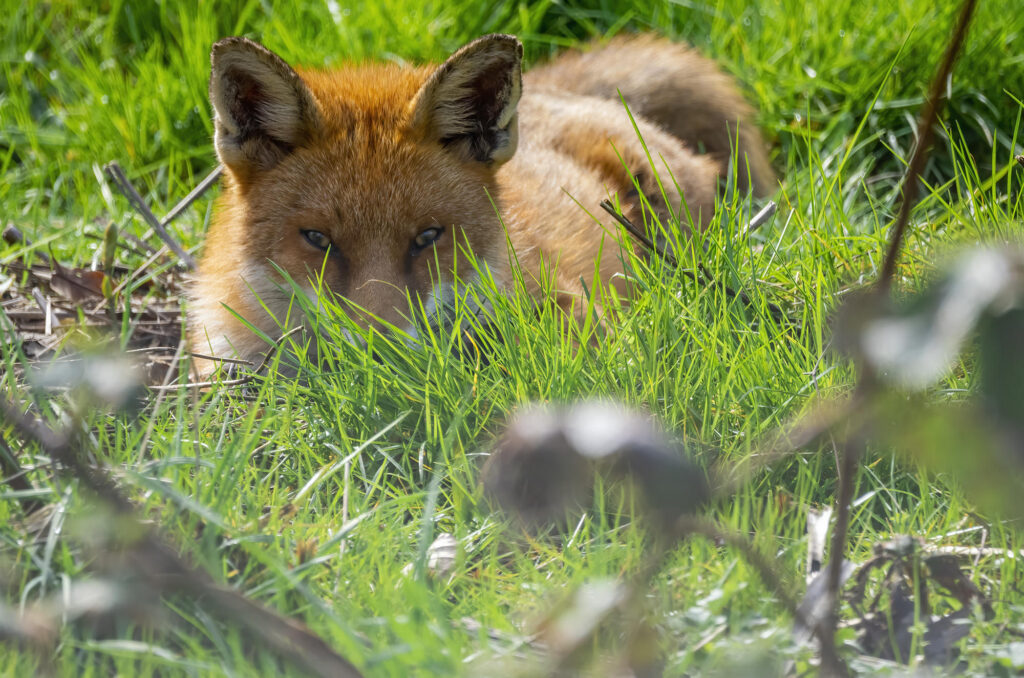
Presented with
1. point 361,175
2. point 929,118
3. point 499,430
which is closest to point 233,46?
point 361,175

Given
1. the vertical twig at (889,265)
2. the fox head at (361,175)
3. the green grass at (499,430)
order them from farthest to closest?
the fox head at (361,175)
the green grass at (499,430)
the vertical twig at (889,265)

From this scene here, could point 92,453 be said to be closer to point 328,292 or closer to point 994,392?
point 328,292

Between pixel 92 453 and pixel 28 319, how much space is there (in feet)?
6.63

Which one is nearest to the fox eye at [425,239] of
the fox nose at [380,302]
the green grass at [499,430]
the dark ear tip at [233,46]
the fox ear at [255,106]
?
the fox nose at [380,302]

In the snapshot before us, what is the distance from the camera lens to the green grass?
2082 millimetres

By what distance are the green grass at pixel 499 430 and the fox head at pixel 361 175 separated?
28cm

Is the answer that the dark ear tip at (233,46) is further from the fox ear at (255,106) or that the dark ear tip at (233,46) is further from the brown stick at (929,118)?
the brown stick at (929,118)

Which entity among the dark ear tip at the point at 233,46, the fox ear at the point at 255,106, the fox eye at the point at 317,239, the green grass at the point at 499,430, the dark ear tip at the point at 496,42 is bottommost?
the green grass at the point at 499,430

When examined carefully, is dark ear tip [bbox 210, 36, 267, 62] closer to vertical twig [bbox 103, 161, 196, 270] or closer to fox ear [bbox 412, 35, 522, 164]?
fox ear [bbox 412, 35, 522, 164]

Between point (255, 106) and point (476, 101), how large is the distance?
819 millimetres

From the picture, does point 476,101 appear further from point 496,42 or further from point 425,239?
point 425,239

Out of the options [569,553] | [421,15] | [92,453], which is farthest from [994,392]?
[421,15]

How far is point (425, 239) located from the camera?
11.5 ft

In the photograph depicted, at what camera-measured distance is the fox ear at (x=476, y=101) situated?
11.5 feet
